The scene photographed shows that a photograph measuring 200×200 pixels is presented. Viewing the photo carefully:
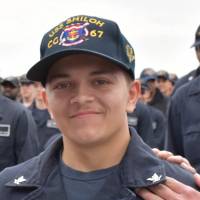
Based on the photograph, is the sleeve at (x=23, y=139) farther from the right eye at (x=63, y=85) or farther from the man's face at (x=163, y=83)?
the man's face at (x=163, y=83)

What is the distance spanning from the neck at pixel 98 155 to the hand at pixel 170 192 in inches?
Result: 6.5

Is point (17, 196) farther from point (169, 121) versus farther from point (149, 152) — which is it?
point (169, 121)

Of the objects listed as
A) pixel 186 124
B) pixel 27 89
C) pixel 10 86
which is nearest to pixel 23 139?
pixel 186 124

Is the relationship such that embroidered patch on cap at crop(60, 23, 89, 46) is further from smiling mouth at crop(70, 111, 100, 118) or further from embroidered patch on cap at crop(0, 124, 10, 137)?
embroidered patch on cap at crop(0, 124, 10, 137)

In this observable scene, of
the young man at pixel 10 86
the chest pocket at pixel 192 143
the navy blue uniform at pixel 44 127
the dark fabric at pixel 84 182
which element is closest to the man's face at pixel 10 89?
the young man at pixel 10 86

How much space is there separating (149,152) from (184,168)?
18 centimetres

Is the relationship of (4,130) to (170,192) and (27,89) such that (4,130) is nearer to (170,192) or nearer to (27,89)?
(170,192)

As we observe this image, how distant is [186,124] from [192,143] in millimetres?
149

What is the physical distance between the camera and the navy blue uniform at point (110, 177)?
2.28m

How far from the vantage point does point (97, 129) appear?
2262 millimetres

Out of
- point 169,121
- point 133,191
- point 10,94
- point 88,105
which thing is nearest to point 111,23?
point 88,105

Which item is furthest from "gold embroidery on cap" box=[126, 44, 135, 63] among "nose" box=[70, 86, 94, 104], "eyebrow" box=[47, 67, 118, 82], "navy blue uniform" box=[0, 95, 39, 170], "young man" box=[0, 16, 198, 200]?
"navy blue uniform" box=[0, 95, 39, 170]

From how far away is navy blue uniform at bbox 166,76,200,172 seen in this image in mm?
4070

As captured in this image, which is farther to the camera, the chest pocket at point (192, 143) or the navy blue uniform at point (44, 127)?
the navy blue uniform at point (44, 127)
